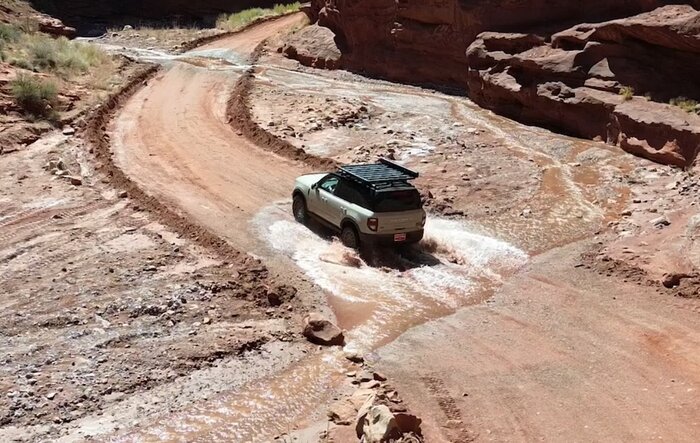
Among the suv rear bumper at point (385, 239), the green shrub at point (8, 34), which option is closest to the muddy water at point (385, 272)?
the suv rear bumper at point (385, 239)

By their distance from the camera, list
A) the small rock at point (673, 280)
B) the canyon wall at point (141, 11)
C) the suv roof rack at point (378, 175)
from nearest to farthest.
Answer: the small rock at point (673, 280)
the suv roof rack at point (378, 175)
the canyon wall at point (141, 11)

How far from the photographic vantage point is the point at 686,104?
2278cm

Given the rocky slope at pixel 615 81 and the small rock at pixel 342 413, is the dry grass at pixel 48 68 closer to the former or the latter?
the rocky slope at pixel 615 81

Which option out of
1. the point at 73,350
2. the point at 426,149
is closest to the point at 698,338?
the point at 73,350

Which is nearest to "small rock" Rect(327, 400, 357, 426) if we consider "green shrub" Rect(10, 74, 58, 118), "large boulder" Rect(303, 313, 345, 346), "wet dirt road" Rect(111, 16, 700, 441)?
"wet dirt road" Rect(111, 16, 700, 441)

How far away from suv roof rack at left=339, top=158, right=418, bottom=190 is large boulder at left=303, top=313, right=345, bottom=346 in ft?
12.7

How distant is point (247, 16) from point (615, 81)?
30.1m

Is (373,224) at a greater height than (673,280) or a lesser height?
greater

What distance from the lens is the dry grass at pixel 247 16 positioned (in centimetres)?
4835

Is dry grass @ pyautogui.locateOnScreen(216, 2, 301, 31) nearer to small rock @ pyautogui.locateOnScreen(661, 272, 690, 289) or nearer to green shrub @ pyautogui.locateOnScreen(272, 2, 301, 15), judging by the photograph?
green shrub @ pyautogui.locateOnScreen(272, 2, 301, 15)

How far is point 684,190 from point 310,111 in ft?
42.9

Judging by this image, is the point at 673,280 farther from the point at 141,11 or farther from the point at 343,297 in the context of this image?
the point at 141,11

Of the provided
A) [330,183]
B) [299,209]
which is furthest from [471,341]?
[299,209]

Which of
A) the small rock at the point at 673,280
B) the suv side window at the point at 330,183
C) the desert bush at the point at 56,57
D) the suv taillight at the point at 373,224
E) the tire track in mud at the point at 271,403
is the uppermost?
the desert bush at the point at 56,57
